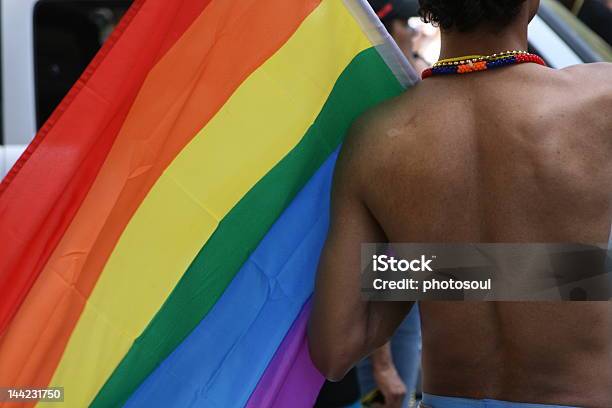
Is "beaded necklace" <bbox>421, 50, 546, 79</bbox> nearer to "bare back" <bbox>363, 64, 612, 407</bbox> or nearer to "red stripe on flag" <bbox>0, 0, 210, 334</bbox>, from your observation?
"bare back" <bbox>363, 64, 612, 407</bbox>

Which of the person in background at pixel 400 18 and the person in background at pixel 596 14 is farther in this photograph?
the person in background at pixel 400 18

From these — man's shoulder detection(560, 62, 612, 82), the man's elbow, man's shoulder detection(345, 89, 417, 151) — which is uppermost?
man's shoulder detection(345, 89, 417, 151)

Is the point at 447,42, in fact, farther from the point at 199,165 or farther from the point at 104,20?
the point at 104,20

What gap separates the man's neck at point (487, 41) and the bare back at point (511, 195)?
6cm

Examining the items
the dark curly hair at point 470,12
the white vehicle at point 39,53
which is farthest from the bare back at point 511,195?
the white vehicle at point 39,53

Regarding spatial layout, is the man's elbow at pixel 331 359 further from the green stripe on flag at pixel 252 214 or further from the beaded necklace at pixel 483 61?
the beaded necklace at pixel 483 61

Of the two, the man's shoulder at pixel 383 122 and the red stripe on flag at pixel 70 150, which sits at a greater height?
the red stripe on flag at pixel 70 150

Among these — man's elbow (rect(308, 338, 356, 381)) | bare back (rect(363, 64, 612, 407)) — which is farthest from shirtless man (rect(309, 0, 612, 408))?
man's elbow (rect(308, 338, 356, 381))

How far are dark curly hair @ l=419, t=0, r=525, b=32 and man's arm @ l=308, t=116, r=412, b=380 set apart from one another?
288 millimetres

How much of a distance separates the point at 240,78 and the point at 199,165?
0.73 ft

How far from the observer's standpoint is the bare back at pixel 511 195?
6.92 ft

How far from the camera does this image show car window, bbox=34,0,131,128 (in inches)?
197

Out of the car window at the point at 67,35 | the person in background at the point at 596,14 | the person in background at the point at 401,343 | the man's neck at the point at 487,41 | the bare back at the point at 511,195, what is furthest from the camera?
the car window at the point at 67,35

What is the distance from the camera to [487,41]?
2.24m
